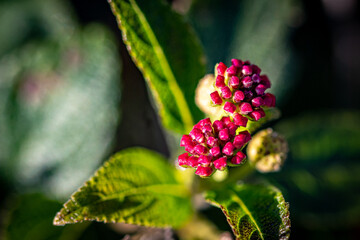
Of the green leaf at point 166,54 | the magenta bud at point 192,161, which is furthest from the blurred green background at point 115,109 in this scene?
the magenta bud at point 192,161

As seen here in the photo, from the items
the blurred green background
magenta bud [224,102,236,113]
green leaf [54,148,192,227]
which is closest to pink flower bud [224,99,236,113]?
magenta bud [224,102,236,113]

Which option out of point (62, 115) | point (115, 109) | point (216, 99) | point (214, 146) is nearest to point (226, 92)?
point (216, 99)

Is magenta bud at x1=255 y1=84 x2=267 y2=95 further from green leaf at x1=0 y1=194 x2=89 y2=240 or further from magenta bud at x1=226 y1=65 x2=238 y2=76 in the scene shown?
green leaf at x1=0 y1=194 x2=89 y2=240

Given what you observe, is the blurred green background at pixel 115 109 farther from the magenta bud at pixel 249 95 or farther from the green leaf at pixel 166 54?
the magenta bud at pixel 249 95

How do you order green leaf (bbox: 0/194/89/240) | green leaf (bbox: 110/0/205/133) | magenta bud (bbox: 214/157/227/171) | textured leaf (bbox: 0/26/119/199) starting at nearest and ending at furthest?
magenta bud (bbox: 214/157/227/171) < green leaf (bbox: 110/0/205/133) < green leaf (bbox: 0/194/89/240) < textured leaf (bbox: 0/26/119/199)

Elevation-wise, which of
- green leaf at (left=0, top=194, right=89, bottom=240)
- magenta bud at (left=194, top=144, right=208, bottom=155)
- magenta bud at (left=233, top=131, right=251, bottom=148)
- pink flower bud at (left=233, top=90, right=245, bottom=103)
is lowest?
green leaf at (left=0, top=194, right=89, bottom=240)

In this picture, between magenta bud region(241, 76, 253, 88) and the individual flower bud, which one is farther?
the individual flower bud
